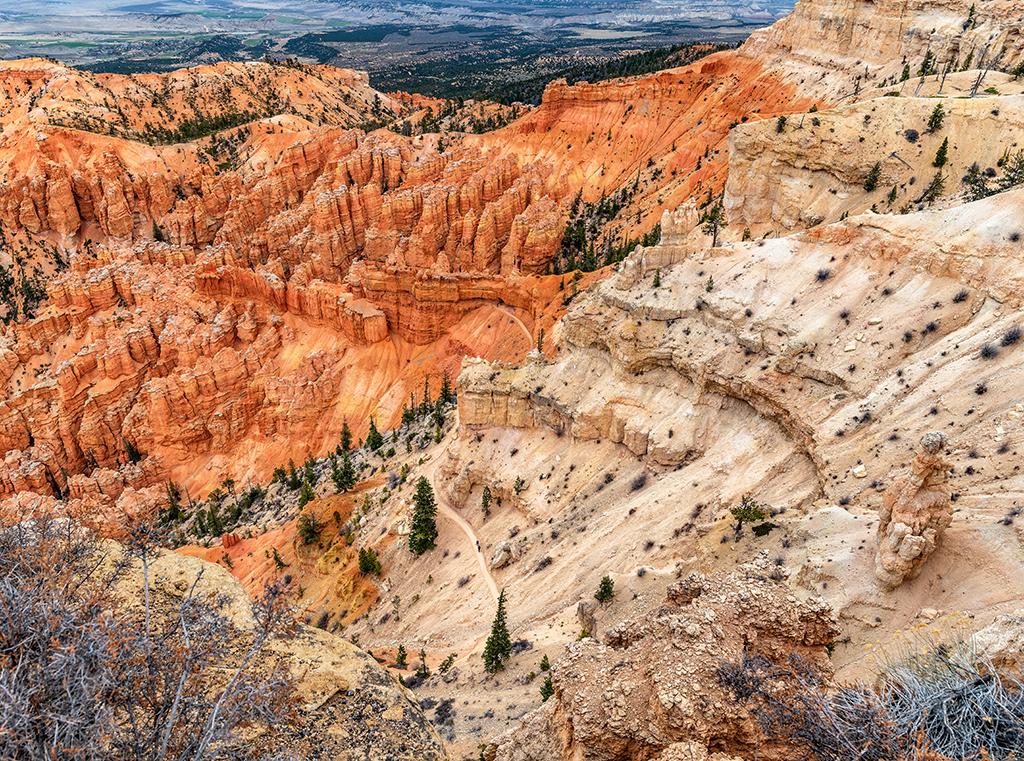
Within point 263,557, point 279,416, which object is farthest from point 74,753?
point 279,416

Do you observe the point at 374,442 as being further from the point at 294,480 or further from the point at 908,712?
the point at 908,712

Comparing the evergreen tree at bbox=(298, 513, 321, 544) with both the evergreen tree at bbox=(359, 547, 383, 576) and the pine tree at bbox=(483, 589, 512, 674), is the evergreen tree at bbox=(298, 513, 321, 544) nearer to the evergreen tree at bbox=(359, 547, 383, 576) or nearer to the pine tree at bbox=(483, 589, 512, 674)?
the evergreen tree at bbox=(359, 547, 383, 576)

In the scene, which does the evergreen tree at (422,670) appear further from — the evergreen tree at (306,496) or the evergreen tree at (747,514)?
the evergreen tree at (306,496)

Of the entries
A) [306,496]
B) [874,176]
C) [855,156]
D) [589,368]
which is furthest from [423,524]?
[855,156]

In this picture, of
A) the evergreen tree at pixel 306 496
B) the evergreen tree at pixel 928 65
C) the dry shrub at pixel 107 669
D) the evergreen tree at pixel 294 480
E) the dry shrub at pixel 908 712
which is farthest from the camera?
the evergreen tree at pixel 928 65

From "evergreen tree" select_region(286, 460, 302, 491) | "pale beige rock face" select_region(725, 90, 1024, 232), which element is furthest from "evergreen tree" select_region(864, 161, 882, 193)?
"evergreen tree" select_region(286, 460, 302, 491)

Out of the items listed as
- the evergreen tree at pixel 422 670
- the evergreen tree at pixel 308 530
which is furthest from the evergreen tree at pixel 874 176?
the evergreen tree at pixel 308 530

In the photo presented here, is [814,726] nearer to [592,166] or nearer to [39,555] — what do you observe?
[39,555]
